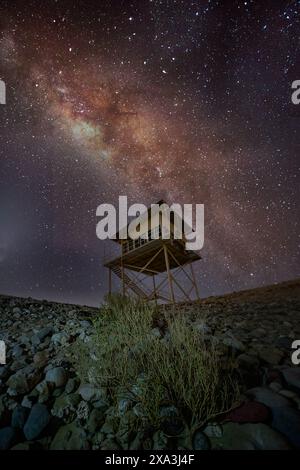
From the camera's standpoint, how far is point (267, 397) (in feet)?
8.27

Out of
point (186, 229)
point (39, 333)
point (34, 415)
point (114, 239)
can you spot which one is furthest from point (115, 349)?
point (186, 229)

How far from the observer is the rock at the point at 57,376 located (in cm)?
332

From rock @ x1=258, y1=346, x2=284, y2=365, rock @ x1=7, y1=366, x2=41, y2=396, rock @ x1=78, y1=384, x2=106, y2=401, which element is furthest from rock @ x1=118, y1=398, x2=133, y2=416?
rock @ x1=258, y1=346, x2=284, y2=365

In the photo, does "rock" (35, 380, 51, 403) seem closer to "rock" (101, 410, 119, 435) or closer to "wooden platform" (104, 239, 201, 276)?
"rock" (101, 410, 119, 435)

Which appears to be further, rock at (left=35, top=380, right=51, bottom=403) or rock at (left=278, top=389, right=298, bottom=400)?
rock at (left=35, top=380, right=51, bottom=403)

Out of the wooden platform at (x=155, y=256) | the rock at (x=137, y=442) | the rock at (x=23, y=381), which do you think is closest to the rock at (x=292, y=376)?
the rock at (x=137, y=442)

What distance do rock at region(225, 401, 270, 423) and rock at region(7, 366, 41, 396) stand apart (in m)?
2.71

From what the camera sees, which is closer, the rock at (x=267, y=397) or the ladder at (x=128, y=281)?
the rock at (x=267, y=397)

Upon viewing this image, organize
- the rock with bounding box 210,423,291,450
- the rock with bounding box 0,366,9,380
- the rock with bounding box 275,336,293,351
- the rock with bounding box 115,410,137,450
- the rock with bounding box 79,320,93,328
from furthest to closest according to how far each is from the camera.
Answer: the rock with bounding box 79,320,93,328 → the rock with bounding box 275,336,293,351 → the rock with bounding box 0,366,9,380 → the rock with bounding box 115,410,137,450 → the rock with bounding box 210,423,291,450

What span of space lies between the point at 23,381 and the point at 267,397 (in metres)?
3.23

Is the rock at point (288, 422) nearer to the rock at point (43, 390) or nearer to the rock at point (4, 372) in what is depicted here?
the rock at point (43, 390)

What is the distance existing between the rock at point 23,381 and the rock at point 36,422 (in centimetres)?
48

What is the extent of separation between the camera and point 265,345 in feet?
13.5

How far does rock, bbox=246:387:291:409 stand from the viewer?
95.3 inches
